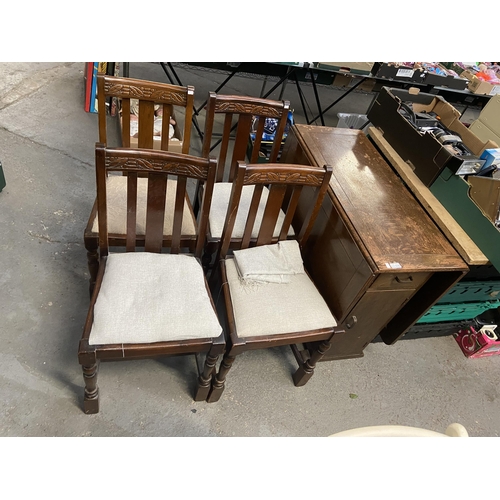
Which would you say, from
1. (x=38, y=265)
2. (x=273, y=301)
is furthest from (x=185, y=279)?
(x=38, y=265)

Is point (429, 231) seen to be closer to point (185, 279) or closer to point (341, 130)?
point (341, 130)

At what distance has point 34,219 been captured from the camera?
2.12m

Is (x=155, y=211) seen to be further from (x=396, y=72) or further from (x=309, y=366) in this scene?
(x=396, y=72)

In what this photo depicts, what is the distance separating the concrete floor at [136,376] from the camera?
1526mm

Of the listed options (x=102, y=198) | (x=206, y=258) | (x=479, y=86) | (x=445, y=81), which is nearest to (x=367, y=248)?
(x=206, y=258)

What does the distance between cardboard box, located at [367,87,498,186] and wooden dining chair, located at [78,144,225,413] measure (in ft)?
3.38

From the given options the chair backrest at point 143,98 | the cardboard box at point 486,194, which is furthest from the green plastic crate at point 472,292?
the chair backrest at point 143,98

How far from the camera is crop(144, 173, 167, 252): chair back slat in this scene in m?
1.31

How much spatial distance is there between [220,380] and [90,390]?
492 millimetres

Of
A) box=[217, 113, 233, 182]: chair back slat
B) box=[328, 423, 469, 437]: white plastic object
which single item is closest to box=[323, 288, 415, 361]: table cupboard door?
box=[328, 423, 469, 437]: white plastic object

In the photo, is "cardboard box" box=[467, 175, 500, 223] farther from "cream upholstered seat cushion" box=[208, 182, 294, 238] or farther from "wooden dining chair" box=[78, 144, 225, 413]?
"wooden dining chair" box=[78, 144, 225, 413]

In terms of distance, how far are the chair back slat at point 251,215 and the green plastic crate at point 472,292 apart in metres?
0.97

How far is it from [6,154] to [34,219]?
0.67 metres

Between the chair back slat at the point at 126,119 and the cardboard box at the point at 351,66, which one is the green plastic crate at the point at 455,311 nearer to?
the chair back slat at the point at 126,119
